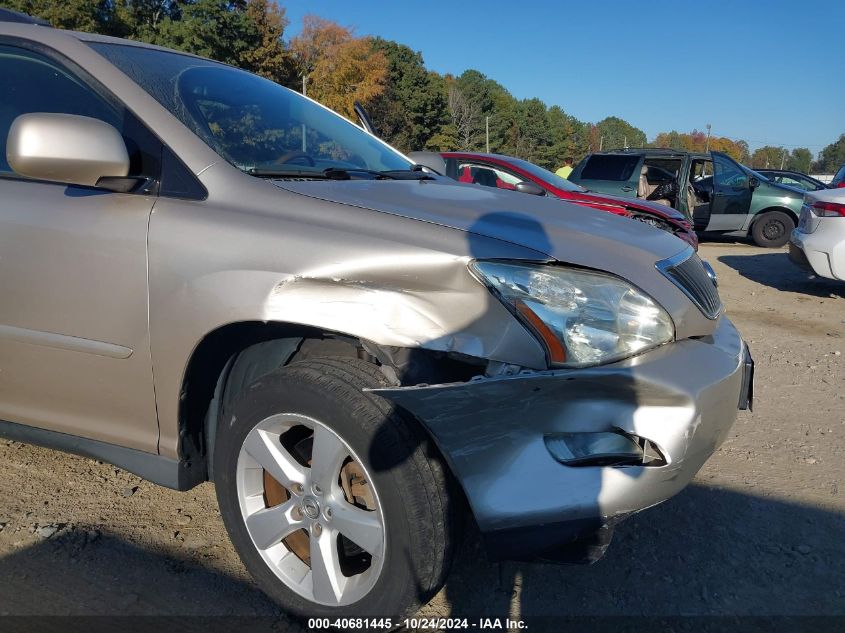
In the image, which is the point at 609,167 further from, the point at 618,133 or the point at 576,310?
the point at 618,133

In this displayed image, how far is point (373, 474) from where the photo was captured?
6.01 feet

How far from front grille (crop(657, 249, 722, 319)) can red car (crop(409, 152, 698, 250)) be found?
196 inches

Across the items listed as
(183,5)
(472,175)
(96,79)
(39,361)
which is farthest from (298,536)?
(183,5)

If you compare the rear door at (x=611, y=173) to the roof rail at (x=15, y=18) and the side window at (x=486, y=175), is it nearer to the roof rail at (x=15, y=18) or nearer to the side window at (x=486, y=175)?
the side window at (x=486, y=175)

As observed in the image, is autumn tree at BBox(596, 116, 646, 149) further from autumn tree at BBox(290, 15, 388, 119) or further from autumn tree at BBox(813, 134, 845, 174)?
autumn tree at BBox(290, 15, 388, 119)

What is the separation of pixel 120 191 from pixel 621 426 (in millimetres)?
1702

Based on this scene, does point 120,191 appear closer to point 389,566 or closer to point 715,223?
point 389,566

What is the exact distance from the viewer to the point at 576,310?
6.04 feet

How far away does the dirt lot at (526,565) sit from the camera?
7.38 feet

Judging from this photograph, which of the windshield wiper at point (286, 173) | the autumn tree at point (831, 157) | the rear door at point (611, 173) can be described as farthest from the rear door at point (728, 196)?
the autumn tree at point (831, 157)

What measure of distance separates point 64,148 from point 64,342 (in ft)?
2.11

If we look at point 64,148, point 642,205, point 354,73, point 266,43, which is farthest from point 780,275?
point 354,73

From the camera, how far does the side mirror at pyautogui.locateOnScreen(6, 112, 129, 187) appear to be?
2.00 meters

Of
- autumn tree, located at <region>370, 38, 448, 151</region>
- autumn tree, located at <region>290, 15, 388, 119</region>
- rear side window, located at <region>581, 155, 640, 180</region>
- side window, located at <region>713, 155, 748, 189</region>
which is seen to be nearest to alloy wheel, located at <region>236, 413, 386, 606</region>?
rear side window, located at <region>581, 155, 640, 180</region>
